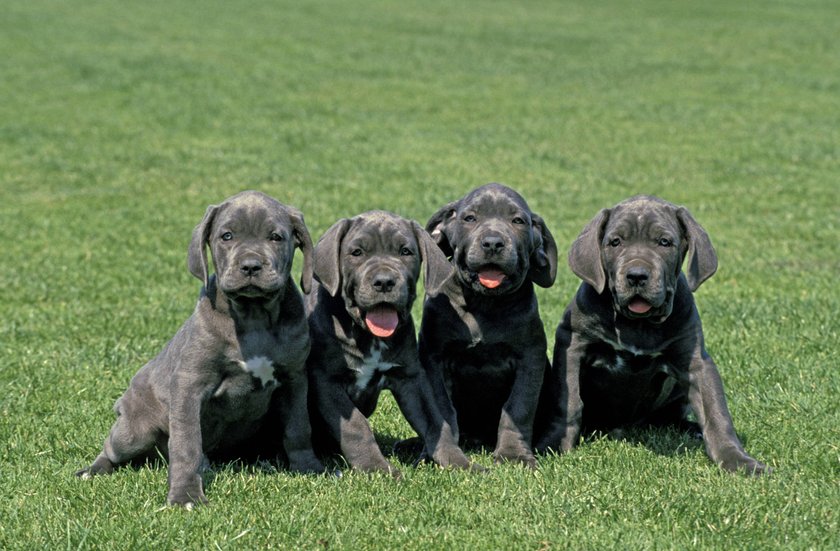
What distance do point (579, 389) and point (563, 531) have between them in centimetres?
197

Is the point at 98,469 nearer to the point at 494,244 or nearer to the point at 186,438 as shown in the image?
the point at 186,438

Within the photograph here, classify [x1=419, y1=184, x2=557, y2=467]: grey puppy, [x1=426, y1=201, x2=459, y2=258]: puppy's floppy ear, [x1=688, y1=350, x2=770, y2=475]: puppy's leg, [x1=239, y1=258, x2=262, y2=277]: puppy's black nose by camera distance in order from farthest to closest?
[x1=426, y1=201, x2=459, y2=258]: puppy's floppy ear → [x1=419, y1=184, x2=557, y2=467]: grey puppy → [x1=688, y1=350, x2=770, y2=475]: puppy's leg → [x1=239, y1=258, x2=262, y2=277]: puppy's black nose

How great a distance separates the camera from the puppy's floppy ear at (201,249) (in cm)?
721

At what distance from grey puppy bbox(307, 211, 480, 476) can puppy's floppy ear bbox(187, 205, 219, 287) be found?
0.76m

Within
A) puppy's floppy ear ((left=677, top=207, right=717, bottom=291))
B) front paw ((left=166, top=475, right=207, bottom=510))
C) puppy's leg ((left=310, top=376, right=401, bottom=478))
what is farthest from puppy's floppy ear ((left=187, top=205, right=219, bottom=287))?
puppy's floppy ear ((left=677, top=207, right=717, bottom=291))

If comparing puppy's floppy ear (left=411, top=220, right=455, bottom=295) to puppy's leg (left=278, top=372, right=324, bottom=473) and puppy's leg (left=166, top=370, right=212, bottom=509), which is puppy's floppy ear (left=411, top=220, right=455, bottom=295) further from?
puppy's leg (left=166, top=370, right=212, bottom=509)

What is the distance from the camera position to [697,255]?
777cm

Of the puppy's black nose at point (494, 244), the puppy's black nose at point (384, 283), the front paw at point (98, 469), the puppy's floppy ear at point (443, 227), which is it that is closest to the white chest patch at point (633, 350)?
the puppy's black nose at point (494, 244)

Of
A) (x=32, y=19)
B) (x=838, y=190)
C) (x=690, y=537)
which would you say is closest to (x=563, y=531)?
(x=690, y=537)

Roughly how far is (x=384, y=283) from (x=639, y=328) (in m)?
1.75

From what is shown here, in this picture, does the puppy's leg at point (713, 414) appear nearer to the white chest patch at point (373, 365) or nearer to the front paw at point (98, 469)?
the white chest patch at point (373, 365)

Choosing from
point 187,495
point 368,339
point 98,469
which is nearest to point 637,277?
point 368,339

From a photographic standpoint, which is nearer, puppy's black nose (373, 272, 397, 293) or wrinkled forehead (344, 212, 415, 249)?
puppy's black nose (373, 272, 397, 293)

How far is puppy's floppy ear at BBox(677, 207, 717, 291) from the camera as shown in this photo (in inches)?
303
